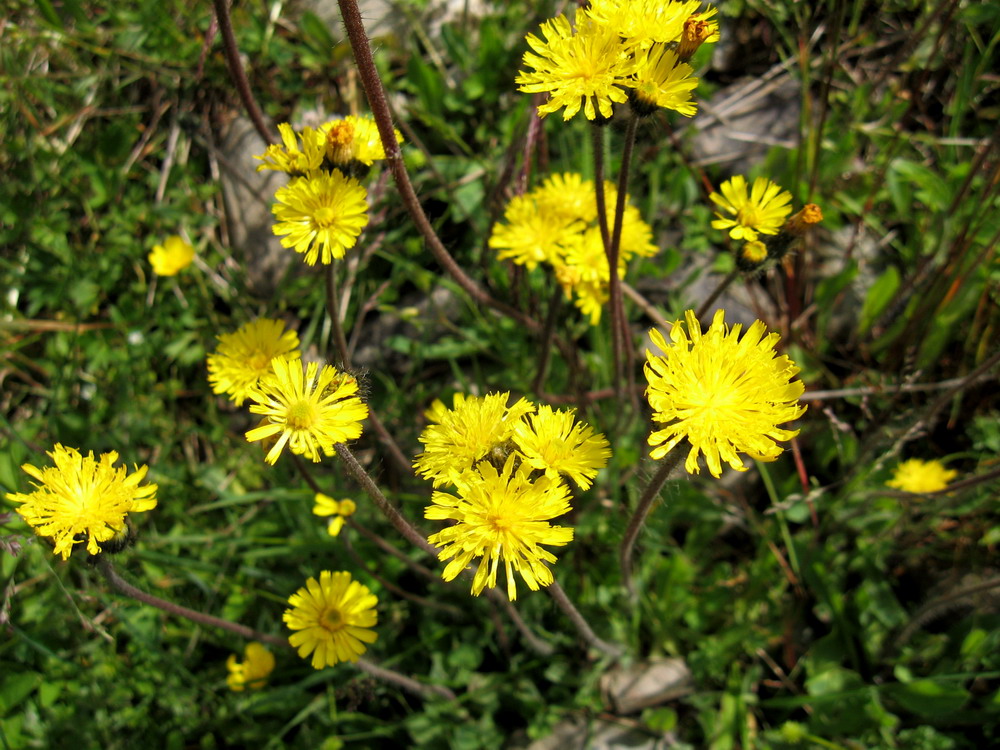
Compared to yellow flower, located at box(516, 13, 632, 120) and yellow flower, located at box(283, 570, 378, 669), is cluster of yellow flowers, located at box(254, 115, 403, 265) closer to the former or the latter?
yellow flower, located at box(516, 13, 632, 120)

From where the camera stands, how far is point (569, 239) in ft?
9.30

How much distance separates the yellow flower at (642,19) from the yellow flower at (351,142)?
2.31 ft

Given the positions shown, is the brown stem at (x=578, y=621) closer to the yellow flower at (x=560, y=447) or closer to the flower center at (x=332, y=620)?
the yellow flower at (x=560, y=447)

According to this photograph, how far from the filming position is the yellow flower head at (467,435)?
1890 millimetres

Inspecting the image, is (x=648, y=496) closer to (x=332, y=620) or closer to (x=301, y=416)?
(x=301, y=416)

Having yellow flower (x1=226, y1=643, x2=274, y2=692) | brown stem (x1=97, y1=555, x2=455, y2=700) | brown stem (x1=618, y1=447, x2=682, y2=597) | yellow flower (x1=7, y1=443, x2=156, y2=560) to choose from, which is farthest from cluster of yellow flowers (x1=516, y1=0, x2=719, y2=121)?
yellow flower (x1=226, y1=643, x2=274, y2=692)

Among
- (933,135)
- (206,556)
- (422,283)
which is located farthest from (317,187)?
(933,135)

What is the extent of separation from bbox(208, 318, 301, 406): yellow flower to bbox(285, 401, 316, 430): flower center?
2.33ft

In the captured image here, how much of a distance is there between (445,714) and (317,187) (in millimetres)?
2226

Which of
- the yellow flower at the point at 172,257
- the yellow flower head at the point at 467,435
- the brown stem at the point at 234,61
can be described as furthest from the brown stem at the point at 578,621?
the yellow flower at the point at 172,257

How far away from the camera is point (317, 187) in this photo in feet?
7.13

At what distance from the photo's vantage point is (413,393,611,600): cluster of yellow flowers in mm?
1747

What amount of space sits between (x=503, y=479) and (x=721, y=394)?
58 cm

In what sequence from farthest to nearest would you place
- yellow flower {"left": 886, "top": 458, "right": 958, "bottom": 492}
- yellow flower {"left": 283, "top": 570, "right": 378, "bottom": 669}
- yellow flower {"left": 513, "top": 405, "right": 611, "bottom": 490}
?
yellow flower {"left": 886, "top": 458, "right": 958, "bottom": 492} → yellow flower {"left": 283, "top": 570, "right": 378, "bottom": 669} → yellow flower {"left": 513, "top": 405, "right": 611, "bottom": 490}
